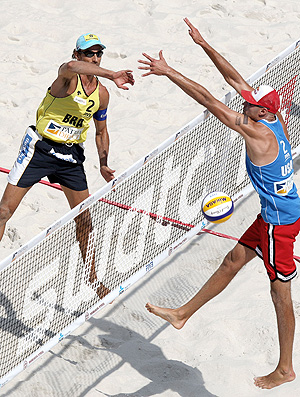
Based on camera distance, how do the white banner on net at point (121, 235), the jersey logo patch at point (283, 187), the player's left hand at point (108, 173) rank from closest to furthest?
1. the jersey logo patch at point (283, 187)
2. the white banner on net at point (121, 235)
3. the player's left hand at point (108, 173)

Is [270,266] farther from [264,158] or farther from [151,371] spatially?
[151,371]

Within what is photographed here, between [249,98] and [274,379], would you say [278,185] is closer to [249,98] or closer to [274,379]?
[249,98]

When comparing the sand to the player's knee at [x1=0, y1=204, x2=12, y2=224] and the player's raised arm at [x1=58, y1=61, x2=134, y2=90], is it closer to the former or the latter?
the player's knee at [x1=0, y1=204, x2=12, y2=224]

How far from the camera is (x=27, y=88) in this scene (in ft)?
33.4

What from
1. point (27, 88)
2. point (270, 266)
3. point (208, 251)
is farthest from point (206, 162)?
point (27, 88)

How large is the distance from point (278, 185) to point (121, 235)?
7.66 feet

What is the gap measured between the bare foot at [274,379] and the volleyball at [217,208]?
1.23 m

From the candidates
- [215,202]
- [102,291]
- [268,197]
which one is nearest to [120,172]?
[102,291]

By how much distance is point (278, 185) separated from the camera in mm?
5812

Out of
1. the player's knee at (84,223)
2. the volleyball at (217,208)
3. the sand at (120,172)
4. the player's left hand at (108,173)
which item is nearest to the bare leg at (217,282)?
the volleyball at (217,208)

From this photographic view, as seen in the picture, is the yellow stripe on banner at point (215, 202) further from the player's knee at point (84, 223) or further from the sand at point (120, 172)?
the sand at point (120, 172)

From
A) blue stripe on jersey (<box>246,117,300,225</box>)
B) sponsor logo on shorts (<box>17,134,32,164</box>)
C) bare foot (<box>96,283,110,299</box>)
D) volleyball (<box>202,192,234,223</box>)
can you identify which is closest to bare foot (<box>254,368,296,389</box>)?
blue stripe on jersey (<box>246,117,300,225</box>)

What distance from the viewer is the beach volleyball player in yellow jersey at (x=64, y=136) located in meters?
6.71

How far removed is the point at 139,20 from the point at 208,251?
468cm
